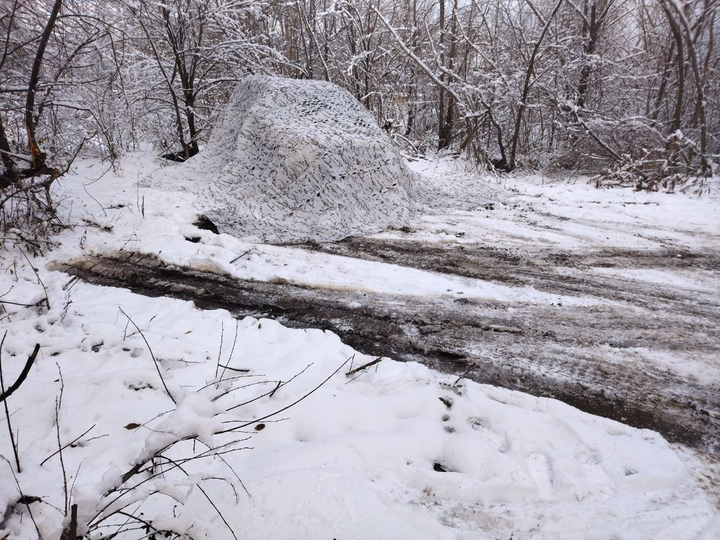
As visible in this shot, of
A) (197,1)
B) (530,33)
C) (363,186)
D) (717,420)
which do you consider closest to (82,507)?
(717,420)

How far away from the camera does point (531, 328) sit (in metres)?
2.67

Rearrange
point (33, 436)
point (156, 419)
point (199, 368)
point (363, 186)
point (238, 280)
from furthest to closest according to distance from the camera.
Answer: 1. point (363, 186)
2. point (238, 280)
3. point (199, 368)
4. point (156, 419)
5. point (33, 436)

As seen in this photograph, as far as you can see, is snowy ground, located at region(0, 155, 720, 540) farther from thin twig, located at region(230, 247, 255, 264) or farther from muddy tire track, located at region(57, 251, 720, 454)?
thin twig, located at region(230, 247, 255, 264)

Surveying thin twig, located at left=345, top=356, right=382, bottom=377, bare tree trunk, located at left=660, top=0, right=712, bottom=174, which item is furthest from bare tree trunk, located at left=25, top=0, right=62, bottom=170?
bare tree trunk, located at left=660, top=0, right=712, bottom=174

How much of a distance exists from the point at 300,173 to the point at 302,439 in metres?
3.90

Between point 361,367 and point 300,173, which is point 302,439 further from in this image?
point 300,173

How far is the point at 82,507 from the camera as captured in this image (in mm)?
893

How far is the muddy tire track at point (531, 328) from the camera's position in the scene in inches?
80.1

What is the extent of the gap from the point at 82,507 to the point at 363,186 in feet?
15.2

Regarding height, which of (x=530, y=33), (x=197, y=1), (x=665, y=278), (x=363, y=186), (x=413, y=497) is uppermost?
(x=530, y=33)

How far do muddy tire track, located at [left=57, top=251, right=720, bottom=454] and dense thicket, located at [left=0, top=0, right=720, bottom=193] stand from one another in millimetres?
3764

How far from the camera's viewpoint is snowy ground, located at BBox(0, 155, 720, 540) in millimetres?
1312

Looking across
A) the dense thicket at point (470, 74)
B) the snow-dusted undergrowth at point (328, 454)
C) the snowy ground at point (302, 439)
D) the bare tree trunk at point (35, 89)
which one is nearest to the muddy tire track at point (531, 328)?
the snowy ground at point (302, 439)

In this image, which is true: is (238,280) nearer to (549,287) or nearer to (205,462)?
(205,462)
